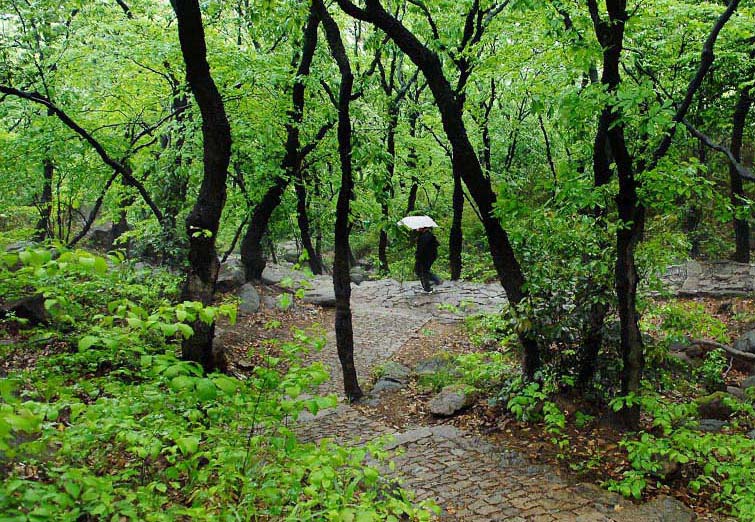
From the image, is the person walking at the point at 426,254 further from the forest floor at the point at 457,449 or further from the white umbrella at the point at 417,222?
the forest floor at the point at 457,449

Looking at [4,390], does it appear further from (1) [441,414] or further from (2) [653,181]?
(1) [441,414]

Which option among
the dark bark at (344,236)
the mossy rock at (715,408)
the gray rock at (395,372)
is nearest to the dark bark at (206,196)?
the dark bark at (344,236)

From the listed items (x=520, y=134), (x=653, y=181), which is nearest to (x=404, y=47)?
(x=653, y=181)

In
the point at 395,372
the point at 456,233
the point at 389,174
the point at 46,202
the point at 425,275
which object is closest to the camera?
the point at 395,372

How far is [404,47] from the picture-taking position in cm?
612

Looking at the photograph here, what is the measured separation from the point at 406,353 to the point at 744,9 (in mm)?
9500

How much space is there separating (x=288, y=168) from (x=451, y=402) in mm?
6463

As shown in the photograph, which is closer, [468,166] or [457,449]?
[457,449]

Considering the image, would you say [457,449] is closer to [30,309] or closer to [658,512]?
[658,512]

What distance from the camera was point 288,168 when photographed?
1142cm

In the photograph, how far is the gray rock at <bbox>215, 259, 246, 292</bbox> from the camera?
12.5m

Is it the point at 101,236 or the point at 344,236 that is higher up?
the point at 344,236

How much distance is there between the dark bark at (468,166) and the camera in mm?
6125

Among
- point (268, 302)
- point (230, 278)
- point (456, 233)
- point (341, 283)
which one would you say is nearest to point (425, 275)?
point (456, 233)
